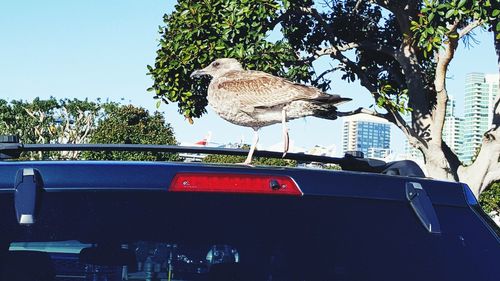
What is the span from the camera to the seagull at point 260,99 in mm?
8430

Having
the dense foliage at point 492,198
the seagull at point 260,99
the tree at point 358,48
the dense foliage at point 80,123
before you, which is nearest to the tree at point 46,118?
the dense foliage at point 80,123

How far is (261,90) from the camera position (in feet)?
28.9

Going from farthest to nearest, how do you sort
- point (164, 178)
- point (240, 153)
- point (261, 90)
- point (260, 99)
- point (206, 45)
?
point (206, 45) → point (261, 90) → point (260, 99) → point (240, 153) → point (164, 178)

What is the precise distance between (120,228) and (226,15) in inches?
691

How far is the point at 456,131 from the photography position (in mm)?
197625

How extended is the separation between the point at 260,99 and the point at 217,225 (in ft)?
19.0

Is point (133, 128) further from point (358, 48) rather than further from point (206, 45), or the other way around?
point (206, 45)

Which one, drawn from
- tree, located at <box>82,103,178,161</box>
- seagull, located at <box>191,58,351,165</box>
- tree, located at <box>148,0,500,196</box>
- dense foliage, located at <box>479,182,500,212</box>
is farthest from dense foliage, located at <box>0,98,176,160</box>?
seagull, located at <box>191,58,351,165</box>

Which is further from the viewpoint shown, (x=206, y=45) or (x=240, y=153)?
(x=206, y=45)

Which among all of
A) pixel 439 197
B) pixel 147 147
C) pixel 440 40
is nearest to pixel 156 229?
pixel 439 197

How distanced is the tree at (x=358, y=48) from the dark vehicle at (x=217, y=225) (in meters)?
15.8

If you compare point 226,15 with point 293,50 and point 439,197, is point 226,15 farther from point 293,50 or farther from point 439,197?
point 439,197

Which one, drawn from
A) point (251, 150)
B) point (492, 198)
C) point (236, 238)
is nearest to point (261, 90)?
point (251, 150)

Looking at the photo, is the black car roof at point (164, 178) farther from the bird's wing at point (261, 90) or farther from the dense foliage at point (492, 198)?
the dense foliage at point (492, 198)
